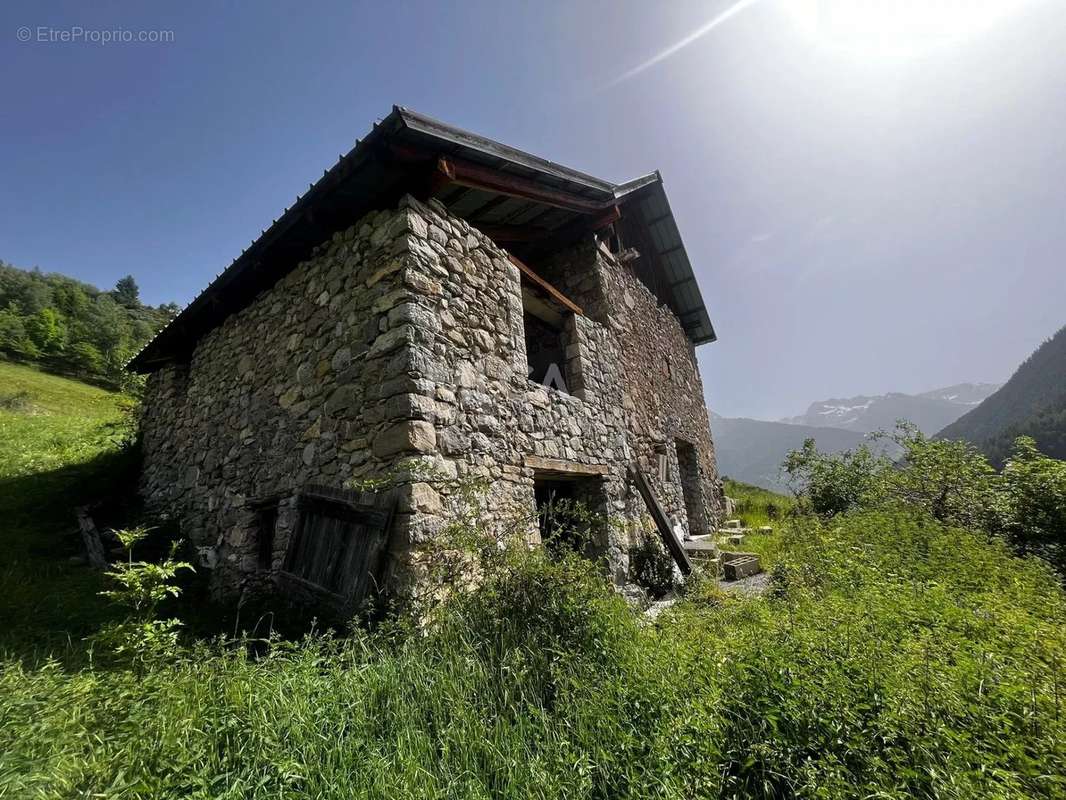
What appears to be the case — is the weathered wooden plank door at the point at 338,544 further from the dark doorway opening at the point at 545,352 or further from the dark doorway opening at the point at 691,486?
the dark doorway opening at the point at 691,486

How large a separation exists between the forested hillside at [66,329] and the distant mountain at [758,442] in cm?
10441

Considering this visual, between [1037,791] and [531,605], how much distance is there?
2.65 metres

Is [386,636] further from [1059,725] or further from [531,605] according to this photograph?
[1059,725]

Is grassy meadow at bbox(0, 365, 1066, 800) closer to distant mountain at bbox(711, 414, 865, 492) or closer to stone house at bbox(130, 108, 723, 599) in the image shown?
stone house at bbox(130, 108, 723, 599)

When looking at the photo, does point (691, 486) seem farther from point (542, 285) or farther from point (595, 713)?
point (595, 713)

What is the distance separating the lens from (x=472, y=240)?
5.39 metres

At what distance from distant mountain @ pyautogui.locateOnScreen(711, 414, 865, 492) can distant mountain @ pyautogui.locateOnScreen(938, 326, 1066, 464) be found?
5210 cm

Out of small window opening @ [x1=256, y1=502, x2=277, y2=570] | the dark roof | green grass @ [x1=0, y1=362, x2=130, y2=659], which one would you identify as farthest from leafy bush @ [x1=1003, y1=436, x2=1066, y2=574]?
green grass @ [x1=0, y1=362, x2=130, y2=659]

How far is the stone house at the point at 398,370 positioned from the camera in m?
4.20

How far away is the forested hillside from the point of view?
24156mm

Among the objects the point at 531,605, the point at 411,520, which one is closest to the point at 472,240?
the point at 411,520

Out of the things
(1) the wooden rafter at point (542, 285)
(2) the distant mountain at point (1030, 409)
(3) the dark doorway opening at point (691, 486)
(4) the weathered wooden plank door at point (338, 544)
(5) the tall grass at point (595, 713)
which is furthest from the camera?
(2) the distant mountain at point (1030, 409)

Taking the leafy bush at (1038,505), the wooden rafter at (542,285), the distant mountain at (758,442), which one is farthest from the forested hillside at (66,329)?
the distant mountain at (758,442)

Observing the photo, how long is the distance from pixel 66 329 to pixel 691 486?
38489 millimetres
